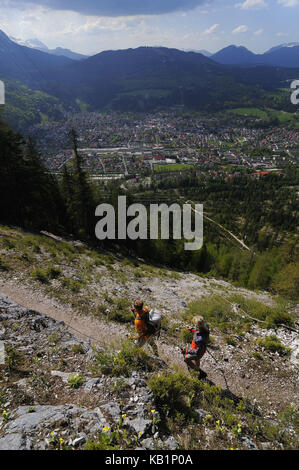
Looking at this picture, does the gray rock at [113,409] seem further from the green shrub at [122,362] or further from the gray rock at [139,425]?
the green shrub at [122,362]

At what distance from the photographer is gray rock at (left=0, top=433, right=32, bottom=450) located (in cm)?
426

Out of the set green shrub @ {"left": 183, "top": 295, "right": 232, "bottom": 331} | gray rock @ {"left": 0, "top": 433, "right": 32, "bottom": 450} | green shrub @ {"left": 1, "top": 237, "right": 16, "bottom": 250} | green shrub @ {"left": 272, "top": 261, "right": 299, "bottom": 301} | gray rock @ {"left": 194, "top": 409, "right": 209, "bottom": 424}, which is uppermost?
gray rock @ {"left": 0, "top": 433, "right": 32, "bottom": 450}

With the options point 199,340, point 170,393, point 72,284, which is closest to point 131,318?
point 72,284

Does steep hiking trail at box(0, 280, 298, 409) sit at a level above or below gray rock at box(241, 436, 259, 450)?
below

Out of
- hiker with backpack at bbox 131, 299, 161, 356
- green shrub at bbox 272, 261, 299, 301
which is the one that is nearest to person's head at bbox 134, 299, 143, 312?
hiker with backpack at bbox 131, 299, 161, 356

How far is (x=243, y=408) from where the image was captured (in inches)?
234

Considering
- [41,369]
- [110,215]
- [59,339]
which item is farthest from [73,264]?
[110,215]

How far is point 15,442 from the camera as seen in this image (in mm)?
4348

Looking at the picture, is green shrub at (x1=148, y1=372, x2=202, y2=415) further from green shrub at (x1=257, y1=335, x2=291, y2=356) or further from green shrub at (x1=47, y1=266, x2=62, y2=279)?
green shrub at (x1=47, y1=266, x2=62, y2=279)

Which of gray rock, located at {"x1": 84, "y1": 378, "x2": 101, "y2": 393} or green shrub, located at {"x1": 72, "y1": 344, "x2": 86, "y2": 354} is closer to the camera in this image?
gray rock, located at {"x1": 84, "y1": 378, "x2": 101, "y2": 393}

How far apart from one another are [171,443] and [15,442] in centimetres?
308

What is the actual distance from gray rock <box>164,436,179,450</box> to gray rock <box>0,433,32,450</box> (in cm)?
268

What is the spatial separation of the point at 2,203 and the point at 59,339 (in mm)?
22109
